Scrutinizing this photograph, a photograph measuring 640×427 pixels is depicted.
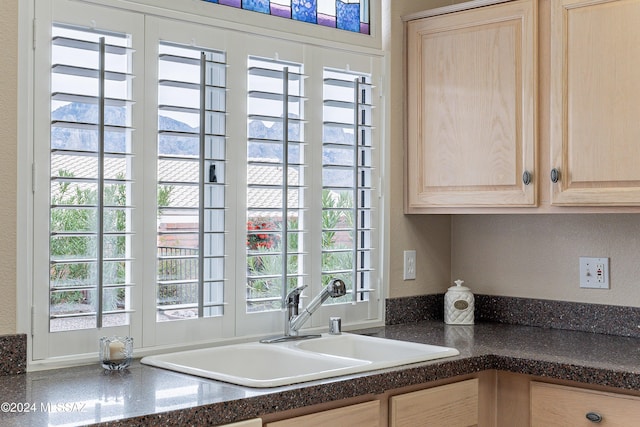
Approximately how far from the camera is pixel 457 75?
9.57 ft

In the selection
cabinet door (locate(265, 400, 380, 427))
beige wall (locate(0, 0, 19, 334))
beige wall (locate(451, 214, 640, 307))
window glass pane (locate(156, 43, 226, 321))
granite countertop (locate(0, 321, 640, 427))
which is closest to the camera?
granite countertop (locate(0, 321, 640, 427))

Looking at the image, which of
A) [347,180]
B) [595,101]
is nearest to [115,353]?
[347,180]

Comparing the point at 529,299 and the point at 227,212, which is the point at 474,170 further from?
the point at 227,212

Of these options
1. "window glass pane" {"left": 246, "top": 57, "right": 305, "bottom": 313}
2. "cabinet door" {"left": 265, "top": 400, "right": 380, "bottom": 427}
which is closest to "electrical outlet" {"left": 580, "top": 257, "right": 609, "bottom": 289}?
"window glass pane" {"left": 246, "top": 57, "right": 305, "bottom": 313}

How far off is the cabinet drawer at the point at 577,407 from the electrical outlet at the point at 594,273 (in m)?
0.65

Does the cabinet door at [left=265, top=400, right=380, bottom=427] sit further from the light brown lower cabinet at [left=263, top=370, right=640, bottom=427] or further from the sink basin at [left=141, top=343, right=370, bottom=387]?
the sink basin at [left=141, top=343, right=370, bottom=387]

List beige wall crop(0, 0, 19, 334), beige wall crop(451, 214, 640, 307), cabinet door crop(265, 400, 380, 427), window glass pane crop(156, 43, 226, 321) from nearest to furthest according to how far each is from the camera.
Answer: cabinet door crop(265, 400, 380, 427) → beige wall crop(0, 0, 19, 334) → window glass pane crop(156, 43, 226, 321) → beige wall crop(451, 214, 640, 307)

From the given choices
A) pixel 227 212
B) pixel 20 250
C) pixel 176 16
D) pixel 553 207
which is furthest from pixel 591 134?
pixel 20 250

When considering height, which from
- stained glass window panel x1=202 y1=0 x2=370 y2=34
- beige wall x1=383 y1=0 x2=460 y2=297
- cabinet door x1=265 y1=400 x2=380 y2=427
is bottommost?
cabinet door x1=265 y1=400 x2=380 y2=427

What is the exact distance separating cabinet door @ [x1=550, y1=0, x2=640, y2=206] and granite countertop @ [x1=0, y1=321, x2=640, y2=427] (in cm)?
50

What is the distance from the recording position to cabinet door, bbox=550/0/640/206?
248 centimetres

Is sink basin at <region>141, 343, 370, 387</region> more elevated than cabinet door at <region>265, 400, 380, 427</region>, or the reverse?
sink basin at <region>141, 343, 370, 387</region>

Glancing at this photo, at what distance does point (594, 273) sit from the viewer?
2.91m

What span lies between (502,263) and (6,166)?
6.34 feet
